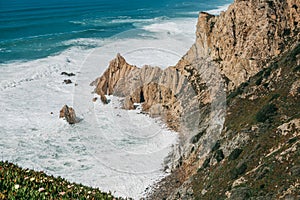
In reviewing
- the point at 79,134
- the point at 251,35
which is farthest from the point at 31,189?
the point at 79,134

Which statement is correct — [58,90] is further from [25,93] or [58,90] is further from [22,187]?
[22,187]

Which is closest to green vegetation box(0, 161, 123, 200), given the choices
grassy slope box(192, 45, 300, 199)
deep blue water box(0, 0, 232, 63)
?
grassy slope box(192, 45, 300, 199)

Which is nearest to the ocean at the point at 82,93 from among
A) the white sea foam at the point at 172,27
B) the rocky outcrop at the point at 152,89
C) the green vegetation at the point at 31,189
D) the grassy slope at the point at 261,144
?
the white sea foam at the point at 172,27

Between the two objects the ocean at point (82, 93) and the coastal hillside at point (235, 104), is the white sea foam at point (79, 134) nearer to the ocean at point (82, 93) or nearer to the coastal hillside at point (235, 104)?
the ocean at point (82, 93)

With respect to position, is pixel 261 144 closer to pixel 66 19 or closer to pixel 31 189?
pixel 31 189

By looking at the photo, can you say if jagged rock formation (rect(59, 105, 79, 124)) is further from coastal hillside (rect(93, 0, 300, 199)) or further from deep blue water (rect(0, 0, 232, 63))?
deep blue water (rect(0, 0, 232, 63))

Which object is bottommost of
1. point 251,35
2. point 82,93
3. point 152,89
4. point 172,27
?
point 82,93
